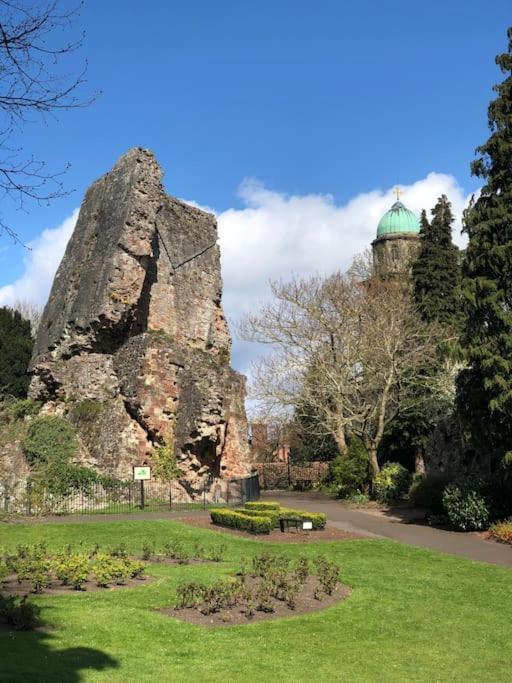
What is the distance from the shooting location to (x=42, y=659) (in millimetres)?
6262

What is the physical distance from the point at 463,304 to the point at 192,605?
42.1 feet

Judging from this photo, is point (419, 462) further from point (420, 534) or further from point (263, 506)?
point (263, 506)

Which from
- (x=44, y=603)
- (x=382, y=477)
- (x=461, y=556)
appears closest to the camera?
(x=44, y=603)

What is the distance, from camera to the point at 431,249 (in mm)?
36406

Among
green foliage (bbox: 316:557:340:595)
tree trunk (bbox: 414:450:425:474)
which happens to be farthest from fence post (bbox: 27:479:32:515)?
tree trunk (bbox: 414:450:425:474)

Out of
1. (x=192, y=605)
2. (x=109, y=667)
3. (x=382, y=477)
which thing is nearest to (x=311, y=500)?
(x=382, y=477)

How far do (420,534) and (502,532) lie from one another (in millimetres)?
2345

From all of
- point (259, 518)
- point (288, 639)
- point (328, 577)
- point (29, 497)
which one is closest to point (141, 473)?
point (29, 497)

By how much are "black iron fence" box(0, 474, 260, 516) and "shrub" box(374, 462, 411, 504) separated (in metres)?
6.24

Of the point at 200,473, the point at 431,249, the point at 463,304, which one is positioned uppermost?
the point at 431,249

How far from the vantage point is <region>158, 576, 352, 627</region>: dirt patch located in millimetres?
8616

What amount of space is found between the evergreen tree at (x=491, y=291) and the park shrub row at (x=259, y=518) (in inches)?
195

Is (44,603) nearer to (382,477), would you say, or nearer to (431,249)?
(382,477)

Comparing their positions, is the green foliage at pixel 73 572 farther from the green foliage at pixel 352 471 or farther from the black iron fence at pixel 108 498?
the green foliage at pixel 352 471
